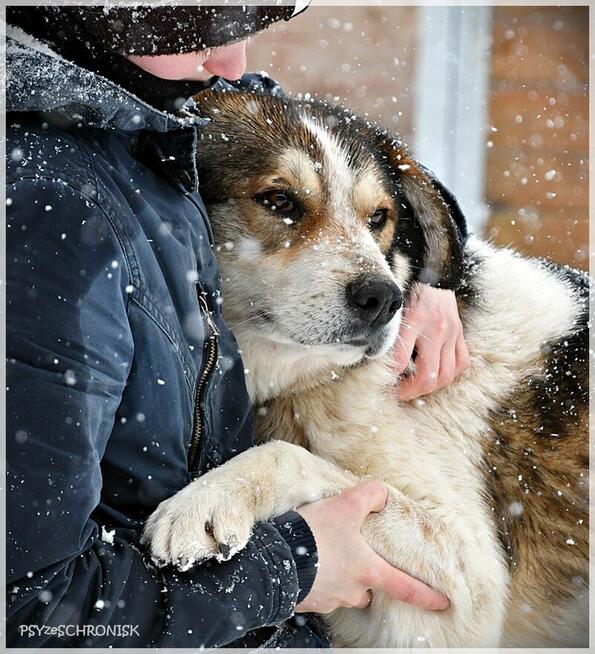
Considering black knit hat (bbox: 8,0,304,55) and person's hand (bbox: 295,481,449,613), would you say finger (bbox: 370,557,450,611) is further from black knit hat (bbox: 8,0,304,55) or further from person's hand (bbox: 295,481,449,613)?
black knit hat (bbox: 8,0,304,55)

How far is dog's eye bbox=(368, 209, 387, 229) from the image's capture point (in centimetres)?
214

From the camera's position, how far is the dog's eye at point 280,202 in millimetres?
1983

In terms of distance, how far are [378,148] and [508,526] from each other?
103 cm

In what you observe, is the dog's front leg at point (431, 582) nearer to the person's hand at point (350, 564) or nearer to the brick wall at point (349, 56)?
the person's hand at point (350, 564)

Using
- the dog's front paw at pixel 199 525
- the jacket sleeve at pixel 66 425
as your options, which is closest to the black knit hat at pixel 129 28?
the jacket sleeve at pixel 66 425

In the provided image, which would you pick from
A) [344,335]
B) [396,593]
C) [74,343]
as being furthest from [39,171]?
[396,593]

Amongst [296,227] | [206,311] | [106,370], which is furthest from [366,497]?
[106,370]

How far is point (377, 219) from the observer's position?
2.17m

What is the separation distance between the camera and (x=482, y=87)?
500 cm

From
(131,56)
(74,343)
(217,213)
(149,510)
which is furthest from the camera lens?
(217,213)

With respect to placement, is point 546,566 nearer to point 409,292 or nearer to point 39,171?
point 409,292

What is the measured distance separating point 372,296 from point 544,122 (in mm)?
3463

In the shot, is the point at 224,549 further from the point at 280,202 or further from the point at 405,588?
the point at 280,202

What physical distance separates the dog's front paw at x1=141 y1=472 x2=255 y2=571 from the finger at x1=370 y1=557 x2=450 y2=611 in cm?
32
